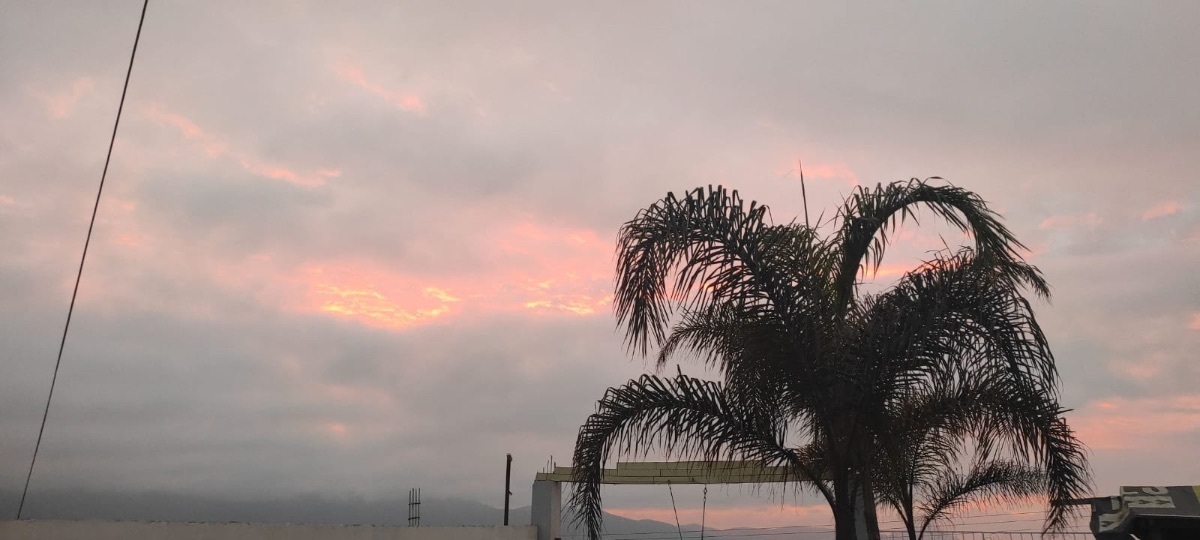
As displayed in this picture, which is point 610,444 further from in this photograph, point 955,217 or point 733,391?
point 955,217

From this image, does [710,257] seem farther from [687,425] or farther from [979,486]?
[979,486]

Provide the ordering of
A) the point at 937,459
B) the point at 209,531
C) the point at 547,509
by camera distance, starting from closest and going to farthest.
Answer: the point at 937,459 → the point at 209,531 → the point at 547,509

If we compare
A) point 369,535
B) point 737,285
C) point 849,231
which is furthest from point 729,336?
point 369,535

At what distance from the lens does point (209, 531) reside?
1284 cm

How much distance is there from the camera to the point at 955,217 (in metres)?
6.23

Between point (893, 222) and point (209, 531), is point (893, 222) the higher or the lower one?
the higher one

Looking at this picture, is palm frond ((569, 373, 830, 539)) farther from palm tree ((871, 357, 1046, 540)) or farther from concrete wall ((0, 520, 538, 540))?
concrete wall ((0, 520, 538, 540))

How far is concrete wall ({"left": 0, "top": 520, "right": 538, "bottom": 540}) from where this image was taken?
35.2 ft

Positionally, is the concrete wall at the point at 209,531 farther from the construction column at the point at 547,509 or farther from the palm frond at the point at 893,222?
the palm frond at the point at 893,222

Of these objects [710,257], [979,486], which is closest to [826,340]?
[710,257]

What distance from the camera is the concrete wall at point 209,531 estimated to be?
1073cm

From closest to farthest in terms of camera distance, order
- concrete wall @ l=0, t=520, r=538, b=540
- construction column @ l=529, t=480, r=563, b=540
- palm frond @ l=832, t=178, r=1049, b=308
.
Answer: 1. palm frond @ l=832, t=178, r=1049, b=308
2. concrete wall @ l=0, t=520, r=538, b=540
3. construction column @ l=529, t=480, r=563, b=540

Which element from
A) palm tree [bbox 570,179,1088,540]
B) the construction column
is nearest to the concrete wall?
the construction column

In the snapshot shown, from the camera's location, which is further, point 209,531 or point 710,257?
point 209,531
